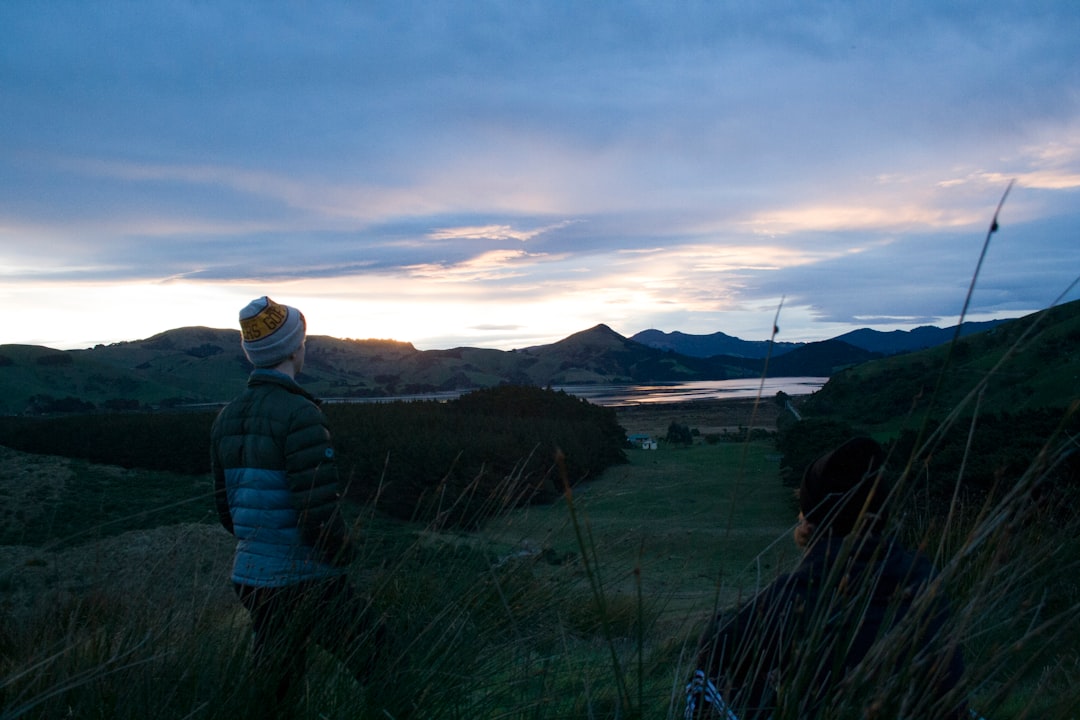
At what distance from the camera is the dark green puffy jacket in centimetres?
272

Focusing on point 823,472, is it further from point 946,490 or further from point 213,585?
point 946,490

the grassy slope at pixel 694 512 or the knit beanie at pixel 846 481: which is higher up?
the knit beanie at pixel 846 481

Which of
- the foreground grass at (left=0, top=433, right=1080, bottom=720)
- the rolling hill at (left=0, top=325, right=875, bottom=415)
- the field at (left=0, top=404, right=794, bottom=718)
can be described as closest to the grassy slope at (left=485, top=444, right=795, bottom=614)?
the field at (left=0, top=404, right=794, bottom=718)

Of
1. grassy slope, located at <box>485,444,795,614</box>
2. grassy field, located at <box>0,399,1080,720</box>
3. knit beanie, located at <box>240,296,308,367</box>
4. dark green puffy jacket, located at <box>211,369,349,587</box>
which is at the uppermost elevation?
knit beanie, located at <box>240,296,308,367</box>

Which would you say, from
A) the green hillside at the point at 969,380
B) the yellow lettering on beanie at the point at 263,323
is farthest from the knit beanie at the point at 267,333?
the green hillside at the point at 969,380

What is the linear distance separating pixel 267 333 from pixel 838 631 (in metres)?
2.34

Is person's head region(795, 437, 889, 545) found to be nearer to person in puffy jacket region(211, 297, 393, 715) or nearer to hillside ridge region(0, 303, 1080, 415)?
person in puffy jacket region(211, 297, 393, 715)

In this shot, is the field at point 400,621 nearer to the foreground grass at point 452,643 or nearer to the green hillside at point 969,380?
the foreground grass at point 452,643

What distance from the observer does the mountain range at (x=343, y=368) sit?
139 ft

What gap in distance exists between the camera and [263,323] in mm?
3008

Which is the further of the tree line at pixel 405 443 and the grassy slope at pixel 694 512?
the tree line at pixel 405 443

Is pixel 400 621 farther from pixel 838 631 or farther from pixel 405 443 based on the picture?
pixel 405 443

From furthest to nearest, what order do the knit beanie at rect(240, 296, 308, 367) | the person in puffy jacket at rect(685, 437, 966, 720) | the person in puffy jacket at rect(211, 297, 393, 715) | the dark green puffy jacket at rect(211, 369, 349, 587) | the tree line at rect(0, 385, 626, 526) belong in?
the tree line at rect(0, 385, 626, 526) → the knit beanie at rect(240, 296, 308, 367) → the dark green puffy jacket at rect(211, 369, 349, 587) → the person in puffy jacket at rect(211, 297, 393, 715) → the person in puffy jacket at rect(685, 437, 966, 720)

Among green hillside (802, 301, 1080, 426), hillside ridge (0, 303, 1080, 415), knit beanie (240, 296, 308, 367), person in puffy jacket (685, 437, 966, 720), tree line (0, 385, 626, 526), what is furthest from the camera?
hillside ridge (0, 303, 1080, 415)
